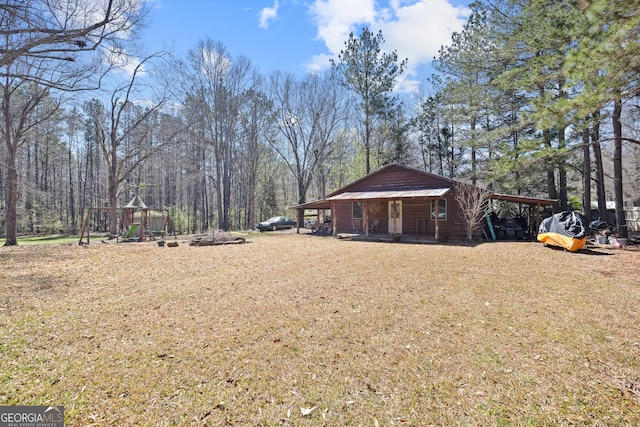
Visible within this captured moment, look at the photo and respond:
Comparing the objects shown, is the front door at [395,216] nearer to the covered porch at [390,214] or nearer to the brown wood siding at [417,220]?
the covered porch at [390,214]

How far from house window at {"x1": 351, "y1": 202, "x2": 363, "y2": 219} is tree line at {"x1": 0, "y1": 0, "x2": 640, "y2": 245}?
7284mm

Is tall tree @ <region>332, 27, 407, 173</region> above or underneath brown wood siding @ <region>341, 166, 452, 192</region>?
above

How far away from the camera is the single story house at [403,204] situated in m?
15.4

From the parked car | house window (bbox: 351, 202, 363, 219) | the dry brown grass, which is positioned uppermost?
house window (bbox: 351, 202, 363, 219)

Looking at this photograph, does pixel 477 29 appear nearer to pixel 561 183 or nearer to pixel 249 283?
pixel 561 183

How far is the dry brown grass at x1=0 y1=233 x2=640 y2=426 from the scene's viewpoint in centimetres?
246

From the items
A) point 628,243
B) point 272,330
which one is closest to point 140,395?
point 272,330

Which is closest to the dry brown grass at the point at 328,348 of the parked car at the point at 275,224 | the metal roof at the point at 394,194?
the metal roof at the point at 394,194

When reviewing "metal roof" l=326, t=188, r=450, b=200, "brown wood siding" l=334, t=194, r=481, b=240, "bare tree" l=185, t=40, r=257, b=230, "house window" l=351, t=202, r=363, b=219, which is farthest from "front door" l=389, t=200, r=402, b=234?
"bare tree" l=185, t=40, r=257, b=230

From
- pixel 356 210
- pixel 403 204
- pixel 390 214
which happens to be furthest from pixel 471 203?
pixel 356 210

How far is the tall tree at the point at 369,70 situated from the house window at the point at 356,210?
325 inches

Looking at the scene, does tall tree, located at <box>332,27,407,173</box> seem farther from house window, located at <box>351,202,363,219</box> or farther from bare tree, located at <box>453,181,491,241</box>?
bare tree, located at <box>453,181,491,241</box>

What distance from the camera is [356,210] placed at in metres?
19.5

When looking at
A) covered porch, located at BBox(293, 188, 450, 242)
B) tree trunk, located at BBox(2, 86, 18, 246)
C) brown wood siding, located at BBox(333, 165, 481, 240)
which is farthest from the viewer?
covered porch, located at BBox(293, 188, 450, 242)
